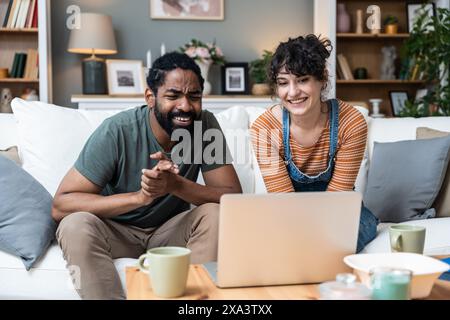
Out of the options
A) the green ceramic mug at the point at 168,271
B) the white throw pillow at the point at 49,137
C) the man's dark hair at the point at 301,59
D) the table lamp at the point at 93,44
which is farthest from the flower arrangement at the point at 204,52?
the green ceramic mug at the point at 168,271

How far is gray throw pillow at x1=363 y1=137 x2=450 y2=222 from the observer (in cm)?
225

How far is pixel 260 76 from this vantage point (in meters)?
4.32

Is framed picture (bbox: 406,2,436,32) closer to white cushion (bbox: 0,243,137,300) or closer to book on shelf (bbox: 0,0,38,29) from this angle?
book on shelf (bbox: 0,0,38,29)

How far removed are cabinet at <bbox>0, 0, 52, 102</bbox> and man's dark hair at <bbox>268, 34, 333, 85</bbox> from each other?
2701mm

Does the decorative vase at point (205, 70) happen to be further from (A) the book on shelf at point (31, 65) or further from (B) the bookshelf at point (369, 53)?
(A) the book on shelf at point (31, 65)

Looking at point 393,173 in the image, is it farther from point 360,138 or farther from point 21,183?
point 21,183

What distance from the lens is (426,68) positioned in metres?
4.05

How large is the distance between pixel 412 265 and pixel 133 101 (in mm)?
3077

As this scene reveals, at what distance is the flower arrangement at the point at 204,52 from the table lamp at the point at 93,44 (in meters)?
0.54

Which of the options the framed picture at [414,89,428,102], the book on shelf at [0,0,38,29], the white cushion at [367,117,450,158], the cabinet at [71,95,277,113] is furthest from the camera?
the framed picture at [414,89,428,102]

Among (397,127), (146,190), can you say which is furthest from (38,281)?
(397,127)

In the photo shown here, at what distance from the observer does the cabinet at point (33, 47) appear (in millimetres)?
4082

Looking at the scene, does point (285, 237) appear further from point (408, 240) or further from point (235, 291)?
point (408, 240)

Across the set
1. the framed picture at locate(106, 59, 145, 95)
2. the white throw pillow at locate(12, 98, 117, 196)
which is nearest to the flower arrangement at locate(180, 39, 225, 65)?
the framed picture at locate(106, 59, 145, 95)
